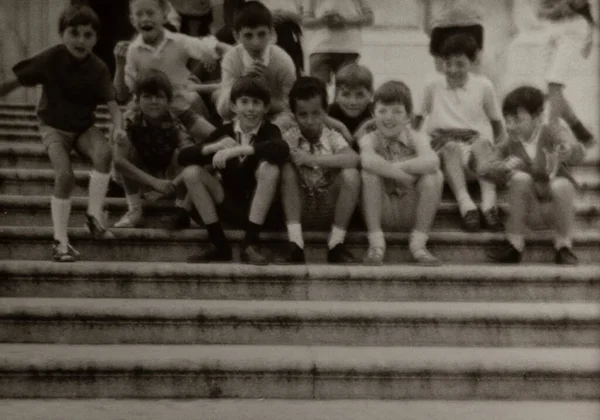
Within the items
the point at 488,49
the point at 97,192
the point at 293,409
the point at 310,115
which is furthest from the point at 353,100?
the point at 488,49

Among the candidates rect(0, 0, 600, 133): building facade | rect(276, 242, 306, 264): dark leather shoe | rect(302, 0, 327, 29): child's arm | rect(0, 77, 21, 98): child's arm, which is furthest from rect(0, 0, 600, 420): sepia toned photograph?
rect(0, 77, 21, 98): child's arm

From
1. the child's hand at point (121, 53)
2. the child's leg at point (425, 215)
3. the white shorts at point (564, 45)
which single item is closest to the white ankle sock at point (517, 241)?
the child's leg at point (425, 215)

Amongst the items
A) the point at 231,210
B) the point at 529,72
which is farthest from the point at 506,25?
the point at 231,210

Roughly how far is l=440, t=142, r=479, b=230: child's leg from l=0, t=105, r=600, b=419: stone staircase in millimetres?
212

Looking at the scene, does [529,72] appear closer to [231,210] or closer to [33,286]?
[231,210]

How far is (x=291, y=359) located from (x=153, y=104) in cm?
206

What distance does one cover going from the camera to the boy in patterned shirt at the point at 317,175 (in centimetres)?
514

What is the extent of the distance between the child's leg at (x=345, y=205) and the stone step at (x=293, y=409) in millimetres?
1188

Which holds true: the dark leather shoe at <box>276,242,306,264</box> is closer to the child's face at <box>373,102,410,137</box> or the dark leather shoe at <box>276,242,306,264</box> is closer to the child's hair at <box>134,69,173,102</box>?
the child's face at <box>373,102,410,137</box>

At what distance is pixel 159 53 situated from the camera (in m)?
6.06

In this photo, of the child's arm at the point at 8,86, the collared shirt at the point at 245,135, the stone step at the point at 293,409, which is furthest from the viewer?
the child's arm at the point at 8,86

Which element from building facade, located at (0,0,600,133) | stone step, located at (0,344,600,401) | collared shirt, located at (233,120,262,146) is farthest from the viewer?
building facade, located at (0,0,600,133)

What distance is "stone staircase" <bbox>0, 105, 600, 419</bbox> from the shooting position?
13.5ft

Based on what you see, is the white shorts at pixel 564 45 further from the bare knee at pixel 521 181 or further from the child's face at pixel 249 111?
the child's face at pixel 249 111
